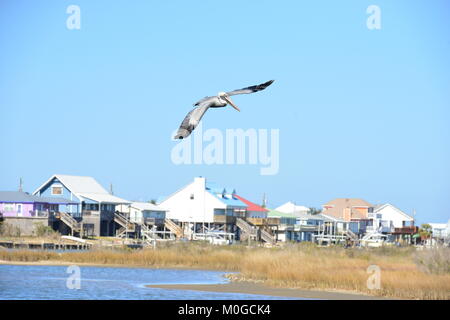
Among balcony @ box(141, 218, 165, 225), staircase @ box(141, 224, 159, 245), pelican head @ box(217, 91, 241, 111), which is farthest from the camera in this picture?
balcony @ box(141, 218, 165, 225)

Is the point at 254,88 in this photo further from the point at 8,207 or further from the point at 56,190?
the point at 56,190

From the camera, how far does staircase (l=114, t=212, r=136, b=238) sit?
92881mm

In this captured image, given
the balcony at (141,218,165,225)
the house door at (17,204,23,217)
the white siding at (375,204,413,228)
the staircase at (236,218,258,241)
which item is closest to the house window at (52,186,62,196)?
the house door at (17,204,23,217)

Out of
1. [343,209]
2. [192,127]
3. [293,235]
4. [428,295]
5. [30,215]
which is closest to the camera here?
[192,127]

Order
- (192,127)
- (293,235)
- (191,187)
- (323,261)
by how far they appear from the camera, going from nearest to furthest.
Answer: (192,127) → (323,261) → (191,187) → (293,235)

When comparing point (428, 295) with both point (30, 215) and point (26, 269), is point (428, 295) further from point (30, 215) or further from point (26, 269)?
point (30, 215)

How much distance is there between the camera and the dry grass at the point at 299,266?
132 feet

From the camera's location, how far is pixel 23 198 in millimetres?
91125

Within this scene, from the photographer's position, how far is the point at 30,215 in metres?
89.1

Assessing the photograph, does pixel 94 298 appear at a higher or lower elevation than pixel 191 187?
lower

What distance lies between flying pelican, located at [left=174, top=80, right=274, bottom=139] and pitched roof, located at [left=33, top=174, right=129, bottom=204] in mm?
71472

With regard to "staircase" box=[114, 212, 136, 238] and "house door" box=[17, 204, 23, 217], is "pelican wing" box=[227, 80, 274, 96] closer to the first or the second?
"house door" box=[17, 204, 23, 217]
